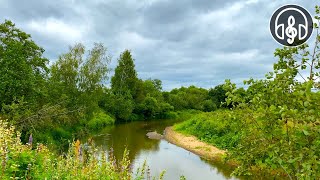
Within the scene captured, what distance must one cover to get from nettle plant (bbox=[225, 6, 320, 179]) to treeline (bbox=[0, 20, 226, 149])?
16359mm

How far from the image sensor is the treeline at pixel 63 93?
73.8ft

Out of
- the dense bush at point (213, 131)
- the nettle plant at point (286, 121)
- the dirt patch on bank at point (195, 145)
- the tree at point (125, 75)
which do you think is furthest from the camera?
the tree at point (125, 75)

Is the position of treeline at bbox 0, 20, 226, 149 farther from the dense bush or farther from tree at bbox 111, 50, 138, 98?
the dense bush

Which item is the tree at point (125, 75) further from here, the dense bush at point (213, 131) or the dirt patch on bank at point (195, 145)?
the dirt patch on bank at point (195, 145)

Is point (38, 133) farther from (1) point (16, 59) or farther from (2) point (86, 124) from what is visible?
(2) point (86, 124)

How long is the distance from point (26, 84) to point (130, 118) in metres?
42.2

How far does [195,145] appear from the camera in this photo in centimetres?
3375

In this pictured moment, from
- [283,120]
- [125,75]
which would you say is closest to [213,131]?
[283,120]

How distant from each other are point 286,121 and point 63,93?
106 ft

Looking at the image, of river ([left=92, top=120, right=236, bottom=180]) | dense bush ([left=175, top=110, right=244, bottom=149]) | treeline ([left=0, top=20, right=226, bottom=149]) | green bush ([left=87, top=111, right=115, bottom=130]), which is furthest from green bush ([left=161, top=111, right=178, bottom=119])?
river ([left=92, top=120, right=236, bottom=180])

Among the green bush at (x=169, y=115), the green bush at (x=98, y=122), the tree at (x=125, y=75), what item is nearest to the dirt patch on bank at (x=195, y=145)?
the green bush at (x=98, y=122)

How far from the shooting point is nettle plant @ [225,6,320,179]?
3697 millimetres

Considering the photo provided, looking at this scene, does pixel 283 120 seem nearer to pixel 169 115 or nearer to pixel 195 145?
pixel 195 145

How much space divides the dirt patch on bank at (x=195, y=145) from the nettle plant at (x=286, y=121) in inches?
819
